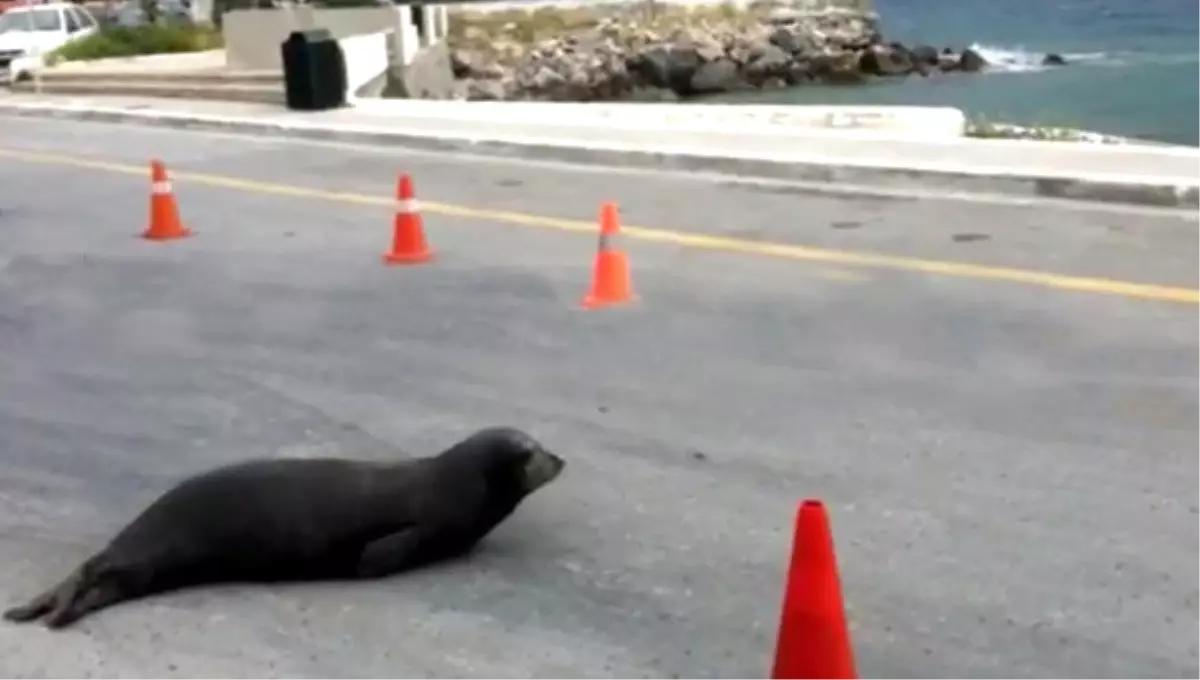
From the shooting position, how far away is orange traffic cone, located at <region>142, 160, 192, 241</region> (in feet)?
44.1

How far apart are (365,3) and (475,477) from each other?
98.8 feet

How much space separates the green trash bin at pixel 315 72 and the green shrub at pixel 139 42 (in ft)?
49.3

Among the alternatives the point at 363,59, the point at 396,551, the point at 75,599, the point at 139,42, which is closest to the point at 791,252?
the point at 396,551

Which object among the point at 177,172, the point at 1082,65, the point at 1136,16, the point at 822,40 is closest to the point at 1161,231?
the point at 177,172

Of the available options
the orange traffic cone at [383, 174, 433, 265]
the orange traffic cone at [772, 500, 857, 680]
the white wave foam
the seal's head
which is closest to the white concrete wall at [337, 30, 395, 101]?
the orange traffic cone at [383, 174, 433, 265]

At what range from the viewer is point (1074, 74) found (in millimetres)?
67312

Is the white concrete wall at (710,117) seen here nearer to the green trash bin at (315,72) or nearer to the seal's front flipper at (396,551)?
the green trash bin at (315,72)

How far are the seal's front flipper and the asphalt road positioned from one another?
0.09 metres

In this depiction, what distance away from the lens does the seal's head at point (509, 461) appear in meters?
5.73

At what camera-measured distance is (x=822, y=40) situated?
61.7 metres

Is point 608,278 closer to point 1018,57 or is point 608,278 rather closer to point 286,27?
point 286,27

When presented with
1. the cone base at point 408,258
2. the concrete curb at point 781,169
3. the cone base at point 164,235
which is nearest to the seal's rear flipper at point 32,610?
the cone base at point 408,258

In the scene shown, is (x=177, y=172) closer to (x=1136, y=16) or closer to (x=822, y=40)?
(x=822, y=40)

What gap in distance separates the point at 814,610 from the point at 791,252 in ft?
24.0
